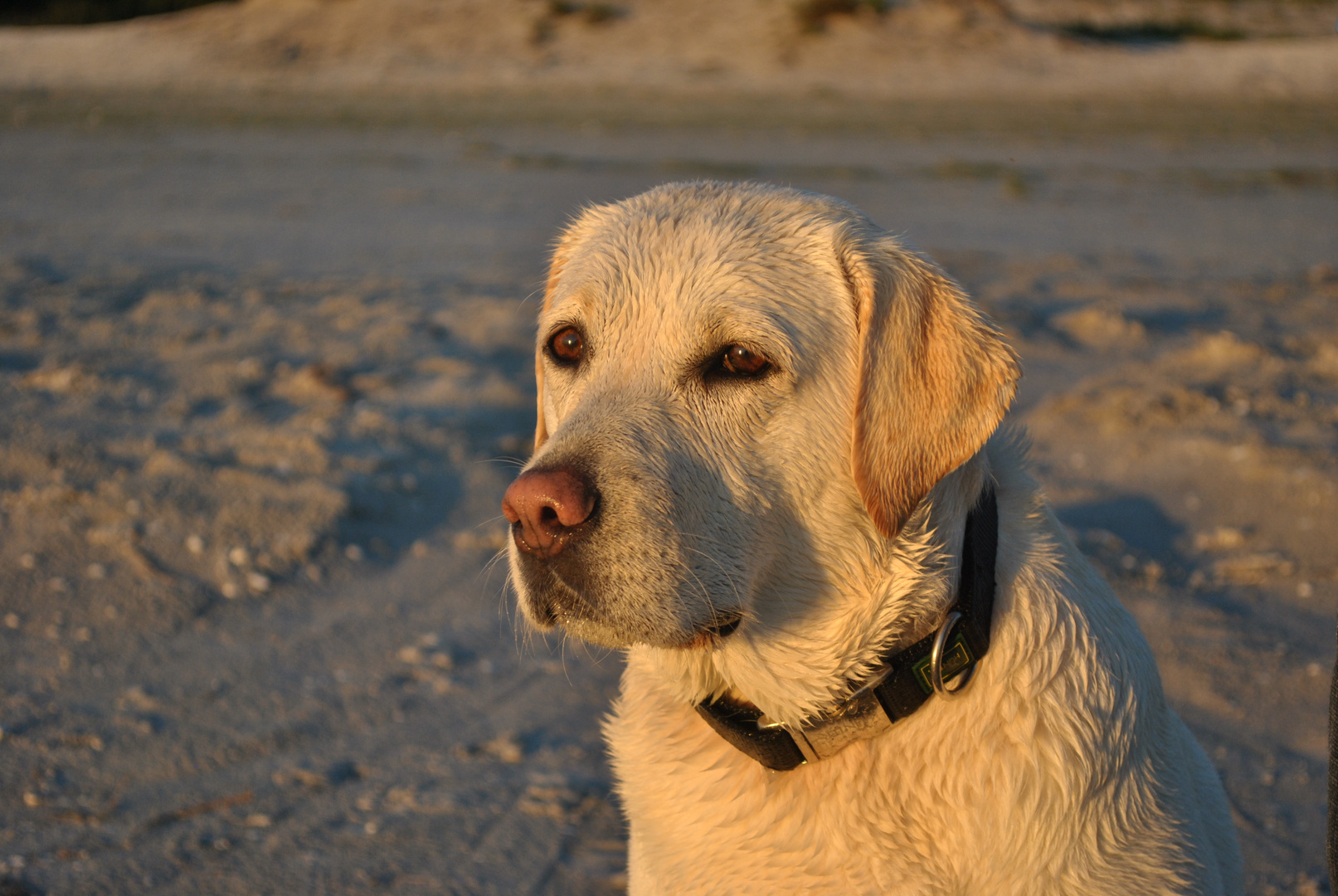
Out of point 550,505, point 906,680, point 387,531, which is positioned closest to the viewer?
point 550,505

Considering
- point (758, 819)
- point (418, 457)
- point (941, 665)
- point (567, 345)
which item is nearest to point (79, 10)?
point (418, 457)

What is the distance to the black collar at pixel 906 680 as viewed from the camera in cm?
221

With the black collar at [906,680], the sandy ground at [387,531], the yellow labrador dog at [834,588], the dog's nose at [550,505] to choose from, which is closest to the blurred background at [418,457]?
the sandy ground at [387,531]

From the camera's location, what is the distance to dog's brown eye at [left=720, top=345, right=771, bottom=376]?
7.86 ft

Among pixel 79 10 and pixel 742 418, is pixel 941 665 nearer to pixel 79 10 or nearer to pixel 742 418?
pixel 742 418

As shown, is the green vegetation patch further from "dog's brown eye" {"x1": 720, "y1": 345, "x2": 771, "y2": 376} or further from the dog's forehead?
"dog's brown eye" {"x1": 720, "y1": 345, "x2": 771, "y2": 376}

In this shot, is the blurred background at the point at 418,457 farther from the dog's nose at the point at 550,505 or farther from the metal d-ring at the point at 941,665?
the metal d-ring at the point at 941,665

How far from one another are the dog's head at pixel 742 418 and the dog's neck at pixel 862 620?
1.7 inches

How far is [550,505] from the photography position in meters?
2.14

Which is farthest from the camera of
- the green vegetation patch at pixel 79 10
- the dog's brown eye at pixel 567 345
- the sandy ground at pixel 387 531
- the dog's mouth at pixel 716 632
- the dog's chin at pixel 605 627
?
the green vegetation patch at pixel 79 10

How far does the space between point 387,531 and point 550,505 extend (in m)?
3.58

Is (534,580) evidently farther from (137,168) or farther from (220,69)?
(220,69)

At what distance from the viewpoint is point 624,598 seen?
220cm

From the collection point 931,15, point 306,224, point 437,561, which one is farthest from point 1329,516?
point 931,15
